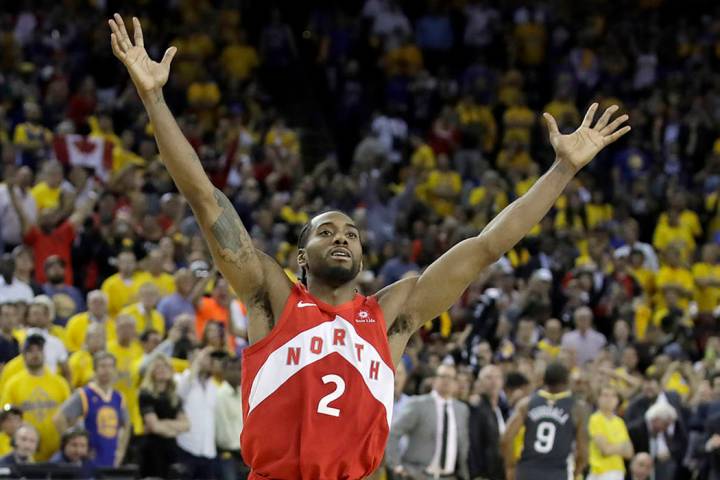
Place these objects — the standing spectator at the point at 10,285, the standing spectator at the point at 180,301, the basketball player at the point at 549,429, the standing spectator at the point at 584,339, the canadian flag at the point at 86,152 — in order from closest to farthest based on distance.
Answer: the basketball player at the point at 549,429, the standing spectator at the point at 10,285, the standing spectator at the point at 180,301, the standing spectator at the point at 584,339, the canadian flag at the point at 86,152

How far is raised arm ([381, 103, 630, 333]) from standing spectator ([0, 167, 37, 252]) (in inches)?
386

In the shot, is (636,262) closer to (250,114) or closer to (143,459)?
(250,114)

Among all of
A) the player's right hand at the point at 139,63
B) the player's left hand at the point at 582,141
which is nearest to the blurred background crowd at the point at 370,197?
the player's right hand at the point at 139,63

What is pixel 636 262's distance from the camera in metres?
18.0

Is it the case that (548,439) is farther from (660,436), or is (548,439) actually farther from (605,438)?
(660,436)

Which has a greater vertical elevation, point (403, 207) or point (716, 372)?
point (403, 207)

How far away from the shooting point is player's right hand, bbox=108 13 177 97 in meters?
5.17

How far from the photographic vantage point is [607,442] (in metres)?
12.9

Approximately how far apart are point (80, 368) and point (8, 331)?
670 millimetres

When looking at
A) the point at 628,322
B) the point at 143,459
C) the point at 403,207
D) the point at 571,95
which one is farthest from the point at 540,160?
the point at 143,459

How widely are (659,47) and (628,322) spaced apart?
7.76 m

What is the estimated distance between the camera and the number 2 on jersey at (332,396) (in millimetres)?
5074

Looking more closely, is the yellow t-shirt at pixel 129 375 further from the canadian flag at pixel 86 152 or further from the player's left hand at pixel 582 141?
the player's left hand at pixel 582 141

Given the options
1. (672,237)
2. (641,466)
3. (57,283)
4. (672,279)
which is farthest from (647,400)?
(57,283)
